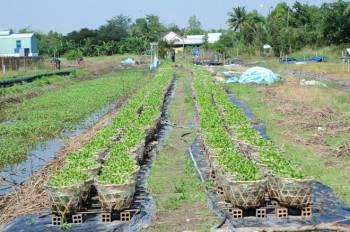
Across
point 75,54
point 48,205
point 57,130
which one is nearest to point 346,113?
point 57,130

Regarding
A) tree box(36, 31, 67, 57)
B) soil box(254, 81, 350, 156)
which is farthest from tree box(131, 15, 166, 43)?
soil box(254, 81, 350, 156)

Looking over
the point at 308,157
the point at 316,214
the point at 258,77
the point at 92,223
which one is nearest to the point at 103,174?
the point at 92,223

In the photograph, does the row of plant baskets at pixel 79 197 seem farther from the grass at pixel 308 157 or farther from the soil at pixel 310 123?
the soil at pixel 310 123

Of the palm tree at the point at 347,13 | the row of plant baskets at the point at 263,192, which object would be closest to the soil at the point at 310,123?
the row of plant baskets at the point at 263,192

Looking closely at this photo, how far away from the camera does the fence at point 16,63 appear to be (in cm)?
4625

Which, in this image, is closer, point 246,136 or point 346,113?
point 246,136

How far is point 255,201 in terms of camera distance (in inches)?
338

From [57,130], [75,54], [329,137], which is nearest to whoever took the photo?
[329,137]

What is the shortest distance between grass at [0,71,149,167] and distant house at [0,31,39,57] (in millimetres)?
37188

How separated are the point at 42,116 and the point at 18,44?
166 ft

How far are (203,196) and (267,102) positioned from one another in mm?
15832

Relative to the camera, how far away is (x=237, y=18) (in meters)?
83.6

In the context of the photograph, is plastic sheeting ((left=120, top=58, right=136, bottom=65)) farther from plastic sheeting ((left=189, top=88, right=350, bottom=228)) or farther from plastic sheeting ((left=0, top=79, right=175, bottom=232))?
plastic sheeting ((left=0, top=79, right=175, bottom=232))

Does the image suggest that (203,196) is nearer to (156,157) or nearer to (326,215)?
(326,215)
